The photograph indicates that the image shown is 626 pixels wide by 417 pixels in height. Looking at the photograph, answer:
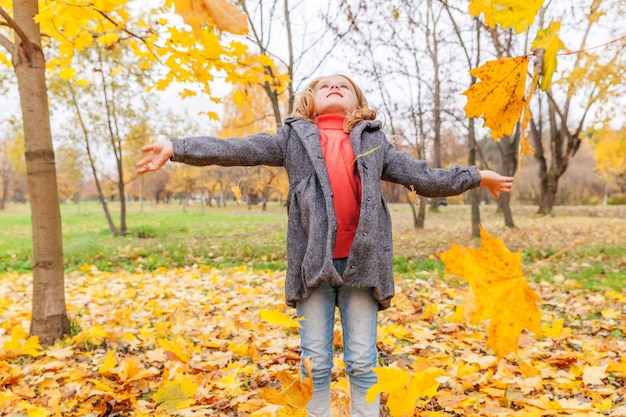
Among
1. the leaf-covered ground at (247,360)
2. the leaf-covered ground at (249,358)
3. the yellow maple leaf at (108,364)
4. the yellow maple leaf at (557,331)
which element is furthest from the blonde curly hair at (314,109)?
the yellow maple leaf at (557,331)

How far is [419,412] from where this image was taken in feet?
6.37

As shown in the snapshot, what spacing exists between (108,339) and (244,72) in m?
2.14

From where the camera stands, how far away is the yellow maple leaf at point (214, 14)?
1608 millimetres

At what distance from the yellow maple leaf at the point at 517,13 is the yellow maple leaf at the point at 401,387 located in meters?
1.07

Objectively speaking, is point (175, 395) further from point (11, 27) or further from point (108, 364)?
point (11, 27)

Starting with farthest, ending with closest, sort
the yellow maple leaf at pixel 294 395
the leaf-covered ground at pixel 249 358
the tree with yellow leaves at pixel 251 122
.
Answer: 1. the tree with yellow leaves at pixel 251 122
2. the leaf-covered ground at pixel 249 358
3. the yellow maple leaf at pixel 294 395

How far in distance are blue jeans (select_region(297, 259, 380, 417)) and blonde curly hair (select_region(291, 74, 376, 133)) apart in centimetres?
68

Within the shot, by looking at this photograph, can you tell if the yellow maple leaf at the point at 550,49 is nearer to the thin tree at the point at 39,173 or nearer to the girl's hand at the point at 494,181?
the girl's hand at the point at 494,181

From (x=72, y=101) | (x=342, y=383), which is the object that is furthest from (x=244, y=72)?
(x=72, y=101)

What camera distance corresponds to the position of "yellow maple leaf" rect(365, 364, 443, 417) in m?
1.36

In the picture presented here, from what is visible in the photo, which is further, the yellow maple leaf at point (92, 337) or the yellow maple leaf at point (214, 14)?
the yellow maple leaf at point (92, 337)

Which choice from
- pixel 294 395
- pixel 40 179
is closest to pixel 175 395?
pixel 294 395

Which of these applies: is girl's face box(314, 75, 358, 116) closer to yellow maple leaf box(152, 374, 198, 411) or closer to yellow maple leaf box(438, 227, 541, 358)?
yellow maple leaf box(438, 227, 541, 358)

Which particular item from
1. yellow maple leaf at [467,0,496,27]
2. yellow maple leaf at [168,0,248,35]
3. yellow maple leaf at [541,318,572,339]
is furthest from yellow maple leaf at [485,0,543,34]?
yellow maple leaf at [541,318,572,339]
